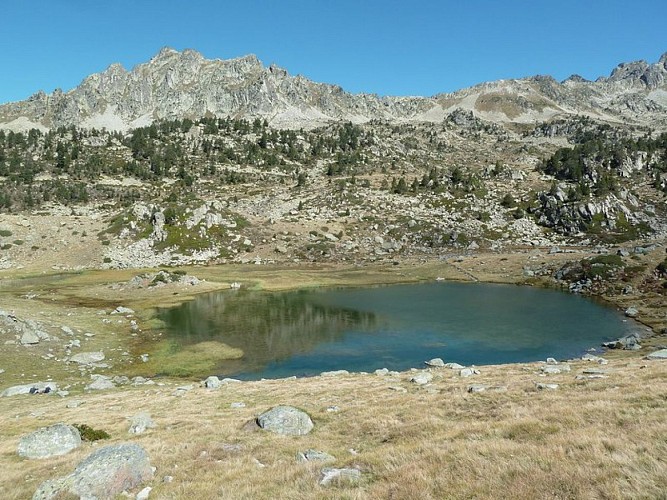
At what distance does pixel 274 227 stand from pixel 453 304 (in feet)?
249

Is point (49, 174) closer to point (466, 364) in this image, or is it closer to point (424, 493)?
point (466, 364)

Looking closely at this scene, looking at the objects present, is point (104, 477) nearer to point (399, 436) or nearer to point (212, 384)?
point (399, 436)

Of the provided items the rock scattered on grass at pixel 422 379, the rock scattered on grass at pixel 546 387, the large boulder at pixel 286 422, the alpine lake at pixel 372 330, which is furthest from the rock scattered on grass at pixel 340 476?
the alpine lake at pixel 372 330

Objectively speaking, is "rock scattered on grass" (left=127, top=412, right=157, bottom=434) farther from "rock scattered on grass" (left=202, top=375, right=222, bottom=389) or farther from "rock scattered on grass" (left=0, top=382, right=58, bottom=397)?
"rock scattered on grass" (left=0, top=382, right=58, bottom=397)

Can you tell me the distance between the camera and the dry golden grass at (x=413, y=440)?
991 centimetres

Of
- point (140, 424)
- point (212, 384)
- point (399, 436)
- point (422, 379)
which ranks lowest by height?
point (212, 384)

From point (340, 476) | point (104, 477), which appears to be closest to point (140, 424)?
point (104, 477)

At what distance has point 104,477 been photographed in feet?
41.5

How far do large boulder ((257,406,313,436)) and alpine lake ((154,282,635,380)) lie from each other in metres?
20.1

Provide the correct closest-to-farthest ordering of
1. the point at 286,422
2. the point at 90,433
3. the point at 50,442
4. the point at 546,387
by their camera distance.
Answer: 1. the point at 50,442
2. the point at 286,422
3. the point at 90,433
4. the point at 546,387

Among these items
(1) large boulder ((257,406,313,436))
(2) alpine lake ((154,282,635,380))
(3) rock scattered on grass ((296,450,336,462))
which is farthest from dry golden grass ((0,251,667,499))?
(2) alpine lake ((154,282,635,380))

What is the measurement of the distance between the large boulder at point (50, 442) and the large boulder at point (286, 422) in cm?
771

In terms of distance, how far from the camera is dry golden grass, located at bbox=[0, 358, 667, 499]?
9.91 meters

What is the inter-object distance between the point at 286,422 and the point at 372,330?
35.9 m
